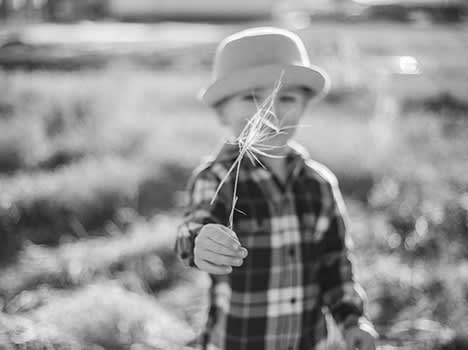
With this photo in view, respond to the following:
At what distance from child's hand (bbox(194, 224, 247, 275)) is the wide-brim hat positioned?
42 centimetres

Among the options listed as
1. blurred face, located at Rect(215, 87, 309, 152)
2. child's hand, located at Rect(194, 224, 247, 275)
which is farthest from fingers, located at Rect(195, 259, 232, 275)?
blurred face, located at Rect(215, 87, 309, 152)

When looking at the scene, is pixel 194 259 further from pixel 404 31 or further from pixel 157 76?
pixel 404 31

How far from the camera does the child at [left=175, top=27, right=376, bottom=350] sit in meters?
1.46

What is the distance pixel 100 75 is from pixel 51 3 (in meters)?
8.61

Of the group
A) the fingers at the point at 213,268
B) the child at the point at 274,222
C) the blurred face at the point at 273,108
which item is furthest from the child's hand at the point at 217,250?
the blurred face at the point at 273,108

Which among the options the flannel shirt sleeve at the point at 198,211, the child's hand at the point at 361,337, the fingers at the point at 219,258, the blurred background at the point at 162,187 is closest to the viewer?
the fingers at the point at 219,258

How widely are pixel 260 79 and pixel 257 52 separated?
106mm

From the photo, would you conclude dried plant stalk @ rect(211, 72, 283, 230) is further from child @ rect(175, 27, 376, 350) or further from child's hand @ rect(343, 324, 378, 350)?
child's hand @ rect(343, 324, 378, 350)

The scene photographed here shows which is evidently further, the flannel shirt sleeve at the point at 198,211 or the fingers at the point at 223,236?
the flannel shirt sleeve at the point at 198,211

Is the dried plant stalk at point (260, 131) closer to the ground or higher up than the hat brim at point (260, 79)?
closer to the ground

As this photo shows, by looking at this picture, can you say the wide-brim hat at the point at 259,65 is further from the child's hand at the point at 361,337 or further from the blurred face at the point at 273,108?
the child's hand at the point at 361,337

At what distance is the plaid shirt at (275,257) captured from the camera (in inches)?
60.0

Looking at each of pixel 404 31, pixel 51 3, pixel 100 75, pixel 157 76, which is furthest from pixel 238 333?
pixel 51 3

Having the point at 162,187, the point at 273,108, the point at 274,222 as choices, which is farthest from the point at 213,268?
the point at 162,187
